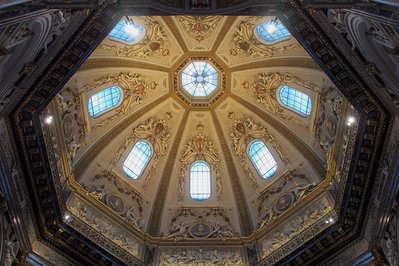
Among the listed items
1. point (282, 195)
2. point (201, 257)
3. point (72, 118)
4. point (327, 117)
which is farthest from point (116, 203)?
point (327, 117)

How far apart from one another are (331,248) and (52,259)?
1160 cm

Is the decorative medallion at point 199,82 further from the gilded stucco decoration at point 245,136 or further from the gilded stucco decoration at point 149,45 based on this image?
the gilded stucco decoration at point 149,45

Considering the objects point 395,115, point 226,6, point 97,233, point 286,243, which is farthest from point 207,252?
point 226,6

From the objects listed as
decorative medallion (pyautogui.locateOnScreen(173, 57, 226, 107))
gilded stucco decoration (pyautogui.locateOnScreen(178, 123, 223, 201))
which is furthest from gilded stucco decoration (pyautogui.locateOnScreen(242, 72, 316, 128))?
gilded stucco decoration (pyautogui.locateOnScreen(178, 123, 223, 201))

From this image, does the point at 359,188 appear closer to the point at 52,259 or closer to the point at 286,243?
the point at 286,243

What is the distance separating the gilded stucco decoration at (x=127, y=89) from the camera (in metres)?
25.1

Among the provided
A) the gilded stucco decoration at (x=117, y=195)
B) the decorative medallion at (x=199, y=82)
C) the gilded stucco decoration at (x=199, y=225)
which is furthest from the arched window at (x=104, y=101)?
the gilded stucco decoration at (x=199, y=225)

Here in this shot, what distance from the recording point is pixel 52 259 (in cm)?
1905

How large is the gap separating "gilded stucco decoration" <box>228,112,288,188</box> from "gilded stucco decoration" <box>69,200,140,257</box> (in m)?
7.66

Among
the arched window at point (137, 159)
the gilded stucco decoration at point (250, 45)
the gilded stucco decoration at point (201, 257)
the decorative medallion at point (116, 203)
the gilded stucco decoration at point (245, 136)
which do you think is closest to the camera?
the gilded stucco decoration at point (201, 257)

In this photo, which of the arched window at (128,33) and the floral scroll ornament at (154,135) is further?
the floral scroll ornament at (154,135)

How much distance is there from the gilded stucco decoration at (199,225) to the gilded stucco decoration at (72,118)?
20.7 ft

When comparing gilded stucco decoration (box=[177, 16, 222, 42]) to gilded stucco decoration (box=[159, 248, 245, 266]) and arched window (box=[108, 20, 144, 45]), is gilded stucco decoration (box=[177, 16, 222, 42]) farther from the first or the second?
gilded stucco decoration (box=[159, 248, 245, 266])

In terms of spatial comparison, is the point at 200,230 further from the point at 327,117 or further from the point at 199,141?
the point at 327,117
